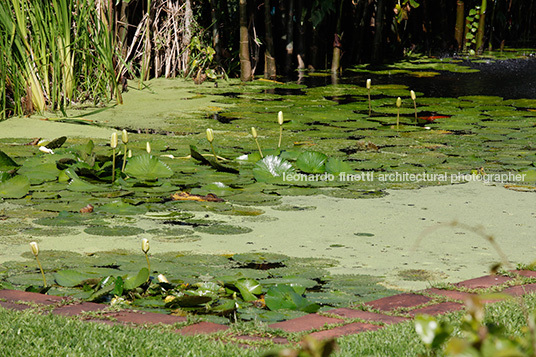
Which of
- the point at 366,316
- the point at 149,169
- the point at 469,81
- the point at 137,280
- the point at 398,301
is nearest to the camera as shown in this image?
the point at 366,316

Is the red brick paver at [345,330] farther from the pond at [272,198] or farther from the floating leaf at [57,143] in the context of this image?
the floating leaf at [57,143]

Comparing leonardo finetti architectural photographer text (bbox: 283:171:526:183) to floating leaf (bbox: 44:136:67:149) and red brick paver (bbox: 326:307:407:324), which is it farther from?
red brick paver (bbox: 326:307:407:324)

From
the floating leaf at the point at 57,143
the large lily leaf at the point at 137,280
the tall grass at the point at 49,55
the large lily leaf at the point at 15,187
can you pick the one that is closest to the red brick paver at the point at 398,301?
the large lily leaf at the point at 137,280

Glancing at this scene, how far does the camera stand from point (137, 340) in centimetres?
210

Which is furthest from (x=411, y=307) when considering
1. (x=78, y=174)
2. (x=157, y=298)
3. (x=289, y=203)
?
(x=78, y=174)

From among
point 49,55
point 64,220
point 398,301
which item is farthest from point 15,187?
point 49,55

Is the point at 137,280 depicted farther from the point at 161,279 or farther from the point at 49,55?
the point at 49,55

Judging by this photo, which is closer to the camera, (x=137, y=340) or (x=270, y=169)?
(x=137, y=340)

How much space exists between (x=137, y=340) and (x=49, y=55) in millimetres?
4589

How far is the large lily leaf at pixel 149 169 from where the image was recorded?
4.29 m

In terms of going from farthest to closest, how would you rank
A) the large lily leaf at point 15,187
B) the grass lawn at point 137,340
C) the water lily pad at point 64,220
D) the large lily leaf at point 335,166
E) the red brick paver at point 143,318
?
the large lily leaf at point 335,166 < the large lily leaf at point 15,187 < the water lily pad at point 64,220 < the red brick paver at point 143,318 < the grass lawn at point 137,340

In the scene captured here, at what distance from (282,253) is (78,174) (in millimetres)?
1695

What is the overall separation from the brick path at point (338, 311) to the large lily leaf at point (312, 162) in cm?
188

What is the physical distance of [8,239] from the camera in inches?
126
